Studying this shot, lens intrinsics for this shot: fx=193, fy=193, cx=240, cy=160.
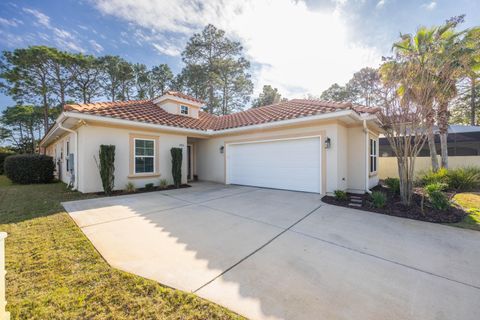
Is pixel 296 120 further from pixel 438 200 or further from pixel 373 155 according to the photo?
pixel 373 155

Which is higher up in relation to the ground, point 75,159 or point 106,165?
point 75,159

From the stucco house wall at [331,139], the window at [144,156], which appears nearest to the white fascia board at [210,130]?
the stucco house wall at [331,139]

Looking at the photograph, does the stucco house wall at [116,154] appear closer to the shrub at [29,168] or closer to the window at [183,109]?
the window at [183,109]

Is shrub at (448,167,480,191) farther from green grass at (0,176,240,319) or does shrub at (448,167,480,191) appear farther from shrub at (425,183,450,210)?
green grass at (0,176,240,319)

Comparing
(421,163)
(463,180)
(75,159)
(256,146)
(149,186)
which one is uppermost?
(256,146)

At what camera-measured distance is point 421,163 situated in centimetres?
1242

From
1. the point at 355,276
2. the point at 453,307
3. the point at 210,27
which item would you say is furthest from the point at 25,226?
the point at 210,27

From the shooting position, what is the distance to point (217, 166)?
11500 mm

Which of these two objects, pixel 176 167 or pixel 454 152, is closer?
pixel 176 167

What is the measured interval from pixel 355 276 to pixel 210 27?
24601 millimetres

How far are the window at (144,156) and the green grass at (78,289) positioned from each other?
18.1 feet

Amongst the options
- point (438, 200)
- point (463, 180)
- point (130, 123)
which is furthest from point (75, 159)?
point (463, 180)

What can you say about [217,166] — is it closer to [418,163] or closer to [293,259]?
[293,259]

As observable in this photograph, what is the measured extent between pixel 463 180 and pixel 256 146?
941 centimetres
